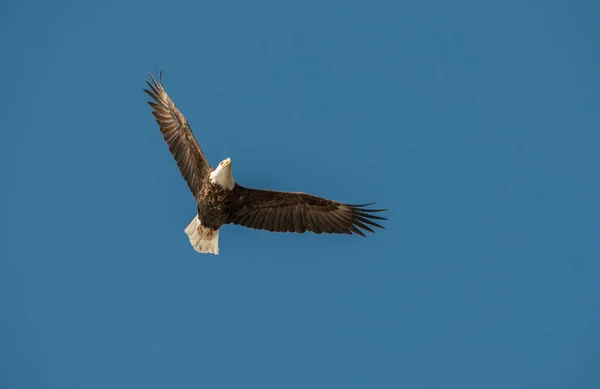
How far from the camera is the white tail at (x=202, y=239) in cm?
1148

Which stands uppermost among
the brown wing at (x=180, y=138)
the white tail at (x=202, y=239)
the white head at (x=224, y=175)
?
the brown wing at (x=180, y=138)

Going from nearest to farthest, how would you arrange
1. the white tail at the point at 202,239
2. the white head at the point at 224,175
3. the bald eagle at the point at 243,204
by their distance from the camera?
the white head at the point at 224,175, the bald eagle at the point at 243,204, the white tail at the point at 202,239

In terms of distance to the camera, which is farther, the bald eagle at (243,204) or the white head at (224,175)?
the bald eagle at (243,204)

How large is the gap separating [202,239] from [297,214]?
1545 mm

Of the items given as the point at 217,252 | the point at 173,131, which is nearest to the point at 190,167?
the point at 173,131

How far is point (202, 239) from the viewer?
11531mm

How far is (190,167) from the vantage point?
36.3 feet

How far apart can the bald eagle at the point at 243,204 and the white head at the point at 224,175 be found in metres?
0.14

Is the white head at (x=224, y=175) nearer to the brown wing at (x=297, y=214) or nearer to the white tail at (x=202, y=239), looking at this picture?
the brown wing at (x=297, y=214)

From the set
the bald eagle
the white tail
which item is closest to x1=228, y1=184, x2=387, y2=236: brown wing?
the bald eagle

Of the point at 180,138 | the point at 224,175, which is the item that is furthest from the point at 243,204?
the point at 180,138

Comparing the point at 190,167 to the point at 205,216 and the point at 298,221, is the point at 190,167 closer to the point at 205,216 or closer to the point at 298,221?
the point at 205,216

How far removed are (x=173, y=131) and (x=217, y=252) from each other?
6.38 feet

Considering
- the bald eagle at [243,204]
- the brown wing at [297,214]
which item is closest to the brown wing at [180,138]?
the bald eagle at [243,204]
